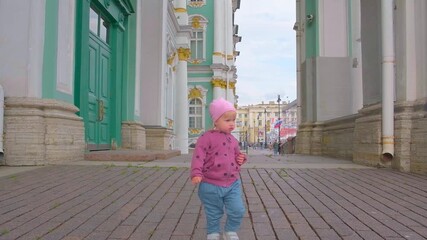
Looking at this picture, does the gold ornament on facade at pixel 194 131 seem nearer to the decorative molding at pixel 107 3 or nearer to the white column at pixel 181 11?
the white column at pixel 181 11

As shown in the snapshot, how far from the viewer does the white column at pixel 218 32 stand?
3988 centimetres

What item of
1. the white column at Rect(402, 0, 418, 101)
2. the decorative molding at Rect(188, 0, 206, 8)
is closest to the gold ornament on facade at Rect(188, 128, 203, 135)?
the decorative molding at Rect(188, 0, 206, 8)

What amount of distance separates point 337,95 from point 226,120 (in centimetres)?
1132

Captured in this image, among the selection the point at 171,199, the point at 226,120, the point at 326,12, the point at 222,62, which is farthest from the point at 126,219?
the point at 222,62

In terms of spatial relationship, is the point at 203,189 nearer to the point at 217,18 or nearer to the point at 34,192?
the point at 34,192

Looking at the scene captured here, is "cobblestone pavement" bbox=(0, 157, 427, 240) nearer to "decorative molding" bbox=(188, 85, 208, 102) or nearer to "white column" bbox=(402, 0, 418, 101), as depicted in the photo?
"white column" bbox=(402, 0, 418, 101)

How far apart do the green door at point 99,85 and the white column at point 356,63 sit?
7243mm

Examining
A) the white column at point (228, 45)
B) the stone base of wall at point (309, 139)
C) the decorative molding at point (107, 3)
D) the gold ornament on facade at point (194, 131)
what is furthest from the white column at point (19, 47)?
the white column at point (228, 45)

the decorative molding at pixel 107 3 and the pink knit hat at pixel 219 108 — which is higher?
the decorative molding at pixel 107 3

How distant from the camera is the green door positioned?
11.4 m

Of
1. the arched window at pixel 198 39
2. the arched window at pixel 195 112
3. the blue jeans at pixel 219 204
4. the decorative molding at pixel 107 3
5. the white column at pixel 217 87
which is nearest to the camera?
the blue jeans at pixel 219 204

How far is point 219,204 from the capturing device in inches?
134

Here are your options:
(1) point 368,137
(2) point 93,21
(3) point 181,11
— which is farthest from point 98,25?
(3) point 181,11

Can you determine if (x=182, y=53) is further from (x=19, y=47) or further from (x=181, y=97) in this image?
(x=19, y=47)
